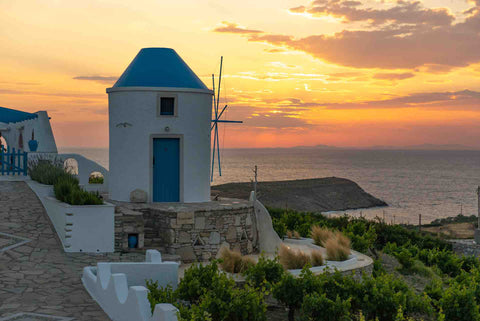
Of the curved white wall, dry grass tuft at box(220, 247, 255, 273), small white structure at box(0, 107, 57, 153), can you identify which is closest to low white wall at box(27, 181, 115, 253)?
dry grass tuft at box(220, 247, 255, 273)

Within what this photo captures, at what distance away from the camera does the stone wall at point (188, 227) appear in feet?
46.8

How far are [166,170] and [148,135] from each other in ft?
4.29

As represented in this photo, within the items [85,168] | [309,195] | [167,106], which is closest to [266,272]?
[167,106]

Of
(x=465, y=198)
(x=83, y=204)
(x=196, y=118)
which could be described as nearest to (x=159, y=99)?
(x=196, y=118)

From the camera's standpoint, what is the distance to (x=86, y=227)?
1308 centimetres

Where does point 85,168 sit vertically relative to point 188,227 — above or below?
above

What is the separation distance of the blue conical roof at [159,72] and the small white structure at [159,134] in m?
0.03

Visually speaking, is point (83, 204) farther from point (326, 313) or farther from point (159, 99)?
point (326, 313)

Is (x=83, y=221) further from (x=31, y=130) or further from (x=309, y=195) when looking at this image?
(x=309, y=195)

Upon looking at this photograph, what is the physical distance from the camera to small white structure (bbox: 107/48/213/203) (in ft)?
56.0

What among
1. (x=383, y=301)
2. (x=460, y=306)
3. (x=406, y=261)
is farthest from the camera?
(x=406, y=261)

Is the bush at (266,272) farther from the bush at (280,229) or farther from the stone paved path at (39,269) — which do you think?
the bush at (280,229)

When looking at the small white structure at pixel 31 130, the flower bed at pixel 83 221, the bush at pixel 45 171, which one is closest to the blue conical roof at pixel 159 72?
the bush at pixel 45 171

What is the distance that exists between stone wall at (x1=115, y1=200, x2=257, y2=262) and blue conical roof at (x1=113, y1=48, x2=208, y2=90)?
416 centimetres
